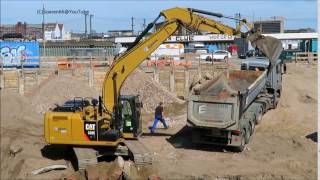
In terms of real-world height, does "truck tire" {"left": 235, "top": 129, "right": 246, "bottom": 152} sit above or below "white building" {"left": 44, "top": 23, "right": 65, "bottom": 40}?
below

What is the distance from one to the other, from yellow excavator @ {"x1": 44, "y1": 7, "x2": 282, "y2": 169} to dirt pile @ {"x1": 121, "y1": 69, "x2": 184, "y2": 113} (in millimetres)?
9959

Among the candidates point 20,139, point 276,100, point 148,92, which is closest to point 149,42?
point 20,139

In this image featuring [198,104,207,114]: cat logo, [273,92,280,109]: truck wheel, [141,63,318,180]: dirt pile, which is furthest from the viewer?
[273,92,280,109]: truck wheel

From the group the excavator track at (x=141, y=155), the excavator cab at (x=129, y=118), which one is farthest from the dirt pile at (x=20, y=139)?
the excavator track at (x=141, y=155)

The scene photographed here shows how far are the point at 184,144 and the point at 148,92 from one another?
28.5ft

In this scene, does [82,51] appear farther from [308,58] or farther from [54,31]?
[54,31]

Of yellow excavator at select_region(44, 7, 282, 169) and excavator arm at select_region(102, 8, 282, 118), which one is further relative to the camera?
excavator arm at select_region(102, 8, 282, 118)

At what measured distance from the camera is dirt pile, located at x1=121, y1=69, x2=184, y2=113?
27.9 meters

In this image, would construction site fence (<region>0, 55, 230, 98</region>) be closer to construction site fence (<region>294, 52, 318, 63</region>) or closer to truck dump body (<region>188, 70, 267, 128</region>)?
construction site fence (<region>294, 52, 318, 63</region>)

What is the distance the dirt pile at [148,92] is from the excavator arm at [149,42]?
9.78m

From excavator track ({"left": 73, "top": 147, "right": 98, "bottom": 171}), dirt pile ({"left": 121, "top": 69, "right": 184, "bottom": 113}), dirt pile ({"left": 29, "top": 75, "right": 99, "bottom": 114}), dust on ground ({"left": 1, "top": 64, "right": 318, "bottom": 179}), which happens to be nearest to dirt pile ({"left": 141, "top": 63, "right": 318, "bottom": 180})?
dust on ground ({"left": 1, "top": 64, "right": 318, "bottom": 179})

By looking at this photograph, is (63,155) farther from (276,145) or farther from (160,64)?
(160,64)

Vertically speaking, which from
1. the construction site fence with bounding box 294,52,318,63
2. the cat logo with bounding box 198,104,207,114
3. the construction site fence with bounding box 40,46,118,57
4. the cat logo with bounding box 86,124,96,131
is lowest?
the cat logo with bounding box 86,124,96,131

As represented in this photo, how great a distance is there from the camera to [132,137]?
54.9 feet
